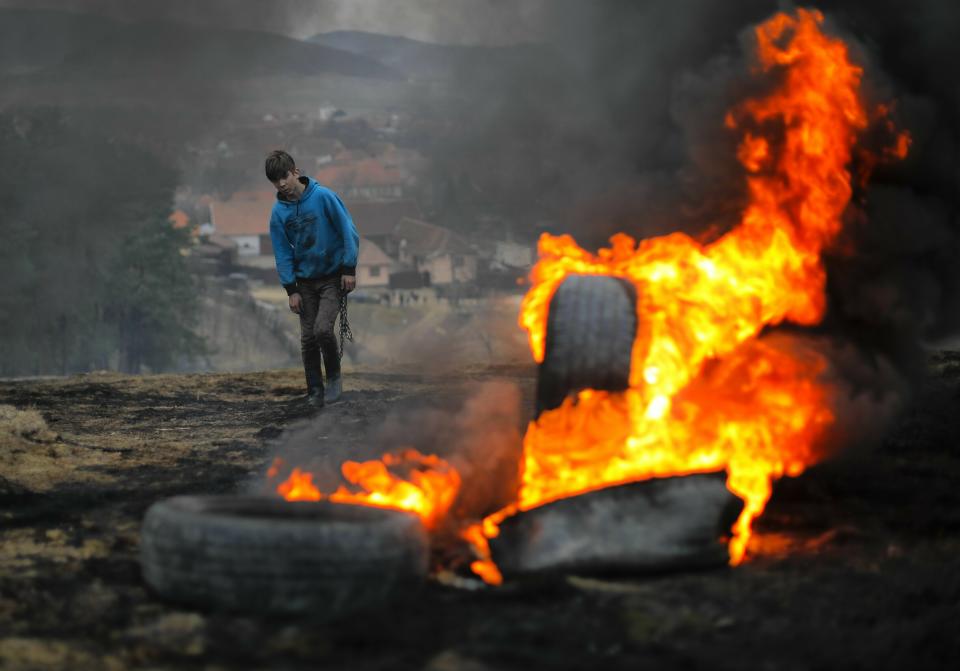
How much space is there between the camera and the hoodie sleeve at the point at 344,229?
1071 cm

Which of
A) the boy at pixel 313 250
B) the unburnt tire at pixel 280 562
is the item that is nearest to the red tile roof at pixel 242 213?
the boy at pixel 313 250

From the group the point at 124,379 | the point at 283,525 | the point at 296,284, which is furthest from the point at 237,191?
the point at 283,525

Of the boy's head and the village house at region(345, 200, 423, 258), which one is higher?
the village house at region(345, 200, 423, 258)

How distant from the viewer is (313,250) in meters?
10.8

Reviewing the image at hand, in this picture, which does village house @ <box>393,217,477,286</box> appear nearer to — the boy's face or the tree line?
the tree line

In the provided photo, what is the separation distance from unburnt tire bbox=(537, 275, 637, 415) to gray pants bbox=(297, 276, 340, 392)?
13.1ft

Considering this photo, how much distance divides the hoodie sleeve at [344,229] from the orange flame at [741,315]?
271cm

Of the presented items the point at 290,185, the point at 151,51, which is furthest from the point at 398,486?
the point at 151,51

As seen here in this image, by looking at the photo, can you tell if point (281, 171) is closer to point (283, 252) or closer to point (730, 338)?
point (283, 252)

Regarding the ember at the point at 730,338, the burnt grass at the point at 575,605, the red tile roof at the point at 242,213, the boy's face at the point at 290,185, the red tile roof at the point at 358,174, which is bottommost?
the burnt grass at the point at 575,605

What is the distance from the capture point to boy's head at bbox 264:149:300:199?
10055mm

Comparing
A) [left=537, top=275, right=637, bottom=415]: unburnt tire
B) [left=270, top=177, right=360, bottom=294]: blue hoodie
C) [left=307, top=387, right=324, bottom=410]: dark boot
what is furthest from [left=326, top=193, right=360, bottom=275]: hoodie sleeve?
[left=537, top=275, right=637, bottom=415]: unburnt tire

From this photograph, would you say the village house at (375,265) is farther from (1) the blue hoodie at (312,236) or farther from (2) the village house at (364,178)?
(1) the blue hoodie at (312,236)

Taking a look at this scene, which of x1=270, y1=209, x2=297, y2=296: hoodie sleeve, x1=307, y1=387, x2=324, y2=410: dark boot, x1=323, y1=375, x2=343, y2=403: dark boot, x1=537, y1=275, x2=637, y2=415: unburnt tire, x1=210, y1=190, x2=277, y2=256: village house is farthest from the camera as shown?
x1=210, y1=190, x2=277, y2=256: village house
